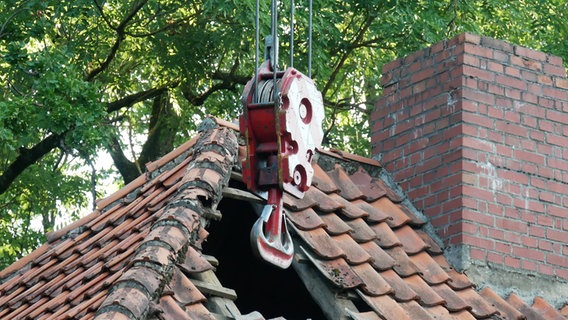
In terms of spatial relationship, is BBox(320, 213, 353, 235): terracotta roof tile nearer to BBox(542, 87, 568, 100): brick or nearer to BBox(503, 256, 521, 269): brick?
BBox(503, 256, 521, 269): brick

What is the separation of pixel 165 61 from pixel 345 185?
26.7 feet

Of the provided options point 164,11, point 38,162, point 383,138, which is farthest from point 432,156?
point 38,162

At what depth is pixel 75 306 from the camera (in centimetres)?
726

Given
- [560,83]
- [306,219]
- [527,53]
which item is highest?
[527,53]

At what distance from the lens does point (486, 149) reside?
9898mm

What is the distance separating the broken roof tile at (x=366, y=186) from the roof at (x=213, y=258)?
11 millimetres

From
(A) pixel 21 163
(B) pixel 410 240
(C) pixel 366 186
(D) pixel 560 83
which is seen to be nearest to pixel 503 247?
(B) pixel 410 240

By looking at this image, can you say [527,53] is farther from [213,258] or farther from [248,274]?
[213,258]

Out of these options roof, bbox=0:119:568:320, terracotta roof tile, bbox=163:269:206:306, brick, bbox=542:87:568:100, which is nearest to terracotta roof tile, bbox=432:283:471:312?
roof, bbox=0:119:568:320

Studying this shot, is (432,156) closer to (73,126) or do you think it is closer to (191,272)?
(191,272)

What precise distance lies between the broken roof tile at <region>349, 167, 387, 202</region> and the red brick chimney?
0.26 meters

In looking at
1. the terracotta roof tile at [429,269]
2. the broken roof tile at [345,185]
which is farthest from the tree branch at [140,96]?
the terracotta roof tile at [429,269]

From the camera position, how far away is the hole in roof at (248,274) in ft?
29.4

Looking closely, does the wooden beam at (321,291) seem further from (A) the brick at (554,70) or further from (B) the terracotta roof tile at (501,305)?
(A) the brick at (554,70)
